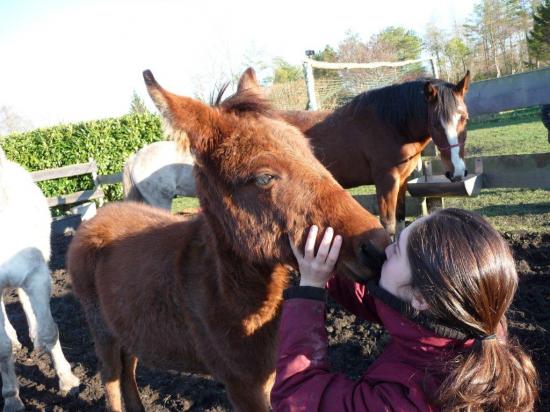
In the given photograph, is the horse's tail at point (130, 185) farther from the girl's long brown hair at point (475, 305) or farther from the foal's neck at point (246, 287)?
the girl's long brown hair at point (475, 305)

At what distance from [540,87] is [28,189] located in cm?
682

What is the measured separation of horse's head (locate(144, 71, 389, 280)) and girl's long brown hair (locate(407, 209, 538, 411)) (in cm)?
25

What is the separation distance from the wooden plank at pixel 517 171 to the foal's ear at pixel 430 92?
1.30 m

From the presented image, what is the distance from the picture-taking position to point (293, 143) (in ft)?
6.59

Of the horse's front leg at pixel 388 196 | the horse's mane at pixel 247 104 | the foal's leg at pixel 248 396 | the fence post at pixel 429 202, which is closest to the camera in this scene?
the horse's mane at pixel 247 104

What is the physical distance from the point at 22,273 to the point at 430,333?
3867 mm

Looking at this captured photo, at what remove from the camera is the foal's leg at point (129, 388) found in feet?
11.5

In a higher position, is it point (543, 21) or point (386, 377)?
point (543, 21)

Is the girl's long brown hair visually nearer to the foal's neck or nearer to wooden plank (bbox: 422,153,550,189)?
the foal's neck

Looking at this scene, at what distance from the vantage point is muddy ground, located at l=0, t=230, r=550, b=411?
354 cm

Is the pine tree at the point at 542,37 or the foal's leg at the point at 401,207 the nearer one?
the foal's leg at the point at 401,207

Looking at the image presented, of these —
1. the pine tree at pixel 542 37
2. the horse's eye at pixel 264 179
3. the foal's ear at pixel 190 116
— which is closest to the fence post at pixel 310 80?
the foal's ear at pixel 190 116

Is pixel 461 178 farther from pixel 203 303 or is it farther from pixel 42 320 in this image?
pixel 42 320

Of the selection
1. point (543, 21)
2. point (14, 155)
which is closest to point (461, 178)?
point (14, 155)
